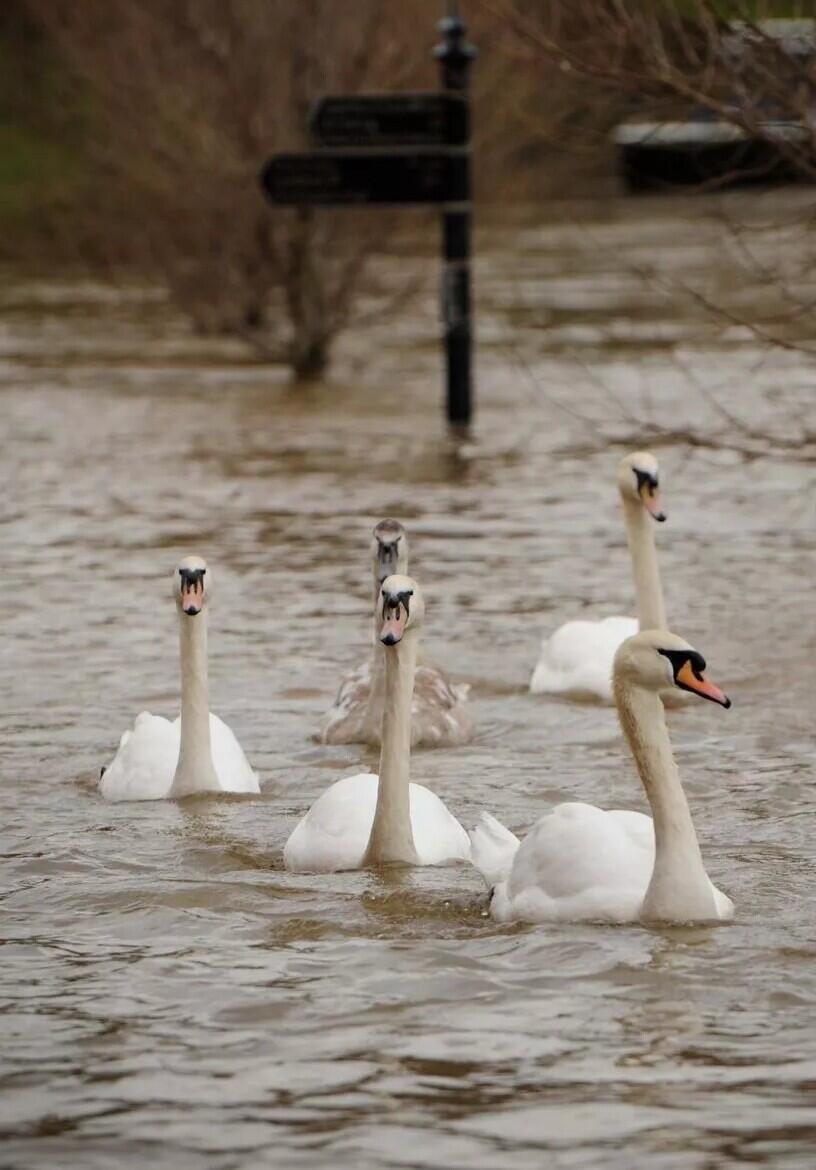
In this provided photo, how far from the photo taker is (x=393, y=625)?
783cm

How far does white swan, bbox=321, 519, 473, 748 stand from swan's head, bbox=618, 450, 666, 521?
4.19 feet

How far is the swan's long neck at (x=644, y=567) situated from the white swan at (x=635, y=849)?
2934 mm

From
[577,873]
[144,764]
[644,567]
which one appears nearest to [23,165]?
[644,567]

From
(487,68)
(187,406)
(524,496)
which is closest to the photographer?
(524,496)

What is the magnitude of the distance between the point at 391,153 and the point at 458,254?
3.04 feet

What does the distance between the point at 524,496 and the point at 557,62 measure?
439 centimetres

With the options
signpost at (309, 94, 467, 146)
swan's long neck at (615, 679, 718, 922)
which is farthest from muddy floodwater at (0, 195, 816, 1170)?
signpost at (309, 94, 467, 146)

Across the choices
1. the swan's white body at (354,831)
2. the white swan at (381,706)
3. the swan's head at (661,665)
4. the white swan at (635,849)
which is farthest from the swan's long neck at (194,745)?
the swan's head at (661,665)

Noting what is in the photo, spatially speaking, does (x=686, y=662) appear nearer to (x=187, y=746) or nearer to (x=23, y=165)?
(x=187, y=746)

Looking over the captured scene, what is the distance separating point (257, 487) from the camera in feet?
52.4

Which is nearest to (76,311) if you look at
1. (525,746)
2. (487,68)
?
(487,68)

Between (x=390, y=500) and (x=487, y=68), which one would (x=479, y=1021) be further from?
(x=487, y=68)

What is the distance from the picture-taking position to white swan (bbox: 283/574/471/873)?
7.46m

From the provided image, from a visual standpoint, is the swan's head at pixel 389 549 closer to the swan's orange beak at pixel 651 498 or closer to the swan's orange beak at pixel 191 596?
the swan's orange beak at pixel 191 596
